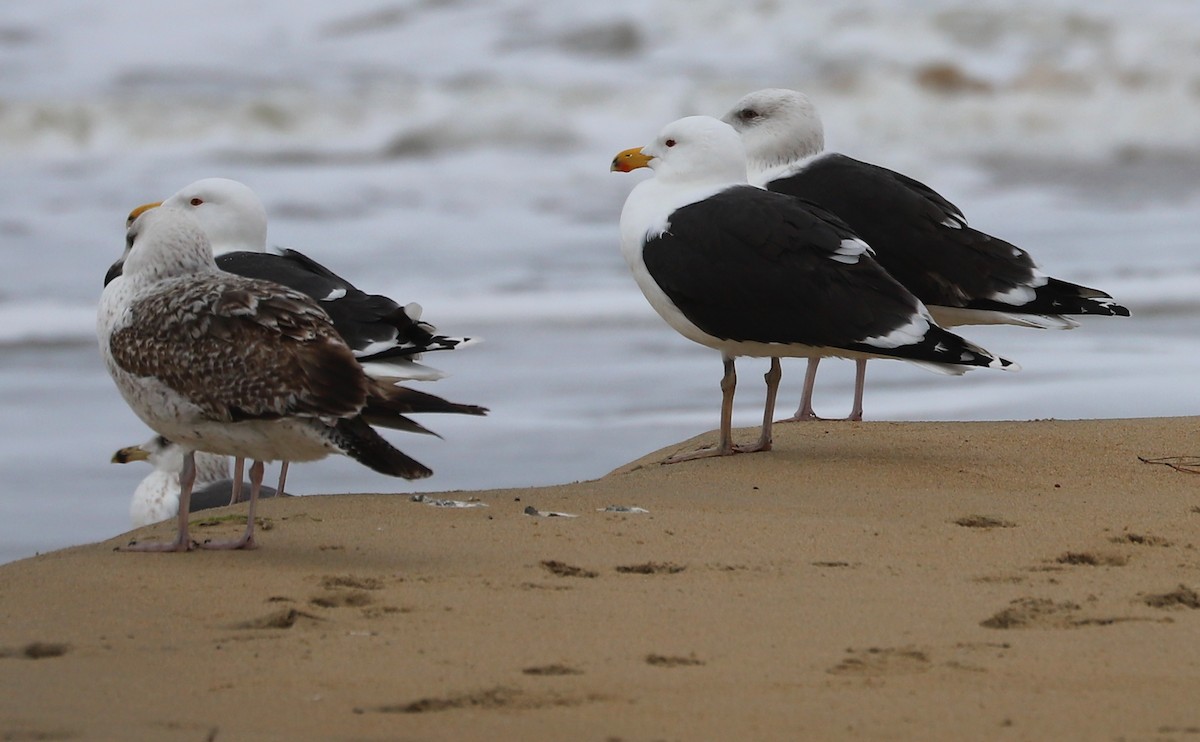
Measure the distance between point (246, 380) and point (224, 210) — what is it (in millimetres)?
2960

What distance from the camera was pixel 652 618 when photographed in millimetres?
4180

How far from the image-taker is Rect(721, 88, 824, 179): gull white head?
815cm

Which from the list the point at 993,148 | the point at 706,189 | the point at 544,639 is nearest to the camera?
the point at 544,639

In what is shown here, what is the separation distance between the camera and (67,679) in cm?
374

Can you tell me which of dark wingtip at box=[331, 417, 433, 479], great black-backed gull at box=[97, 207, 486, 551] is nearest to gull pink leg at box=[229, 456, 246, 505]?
great black-backed gull at box=[97, 207, 486, 551]

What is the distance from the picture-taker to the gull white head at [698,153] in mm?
7016

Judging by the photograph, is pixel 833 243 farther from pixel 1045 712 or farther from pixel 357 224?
pixel 357 224

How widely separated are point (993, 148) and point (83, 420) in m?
15.1

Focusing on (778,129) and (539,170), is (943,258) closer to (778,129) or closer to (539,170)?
(778,129)

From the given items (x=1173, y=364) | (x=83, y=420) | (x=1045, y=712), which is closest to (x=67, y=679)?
(x=1045, y=712)

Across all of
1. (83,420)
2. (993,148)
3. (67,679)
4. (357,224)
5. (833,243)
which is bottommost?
(67,679)

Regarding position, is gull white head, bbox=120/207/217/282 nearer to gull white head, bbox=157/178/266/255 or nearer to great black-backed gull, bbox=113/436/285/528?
great black-backed gull, bbox=113/436/285/528

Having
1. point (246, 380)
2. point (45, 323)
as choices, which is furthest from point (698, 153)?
point (45, 323)

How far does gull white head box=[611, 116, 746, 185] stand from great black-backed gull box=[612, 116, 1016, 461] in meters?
0.16
